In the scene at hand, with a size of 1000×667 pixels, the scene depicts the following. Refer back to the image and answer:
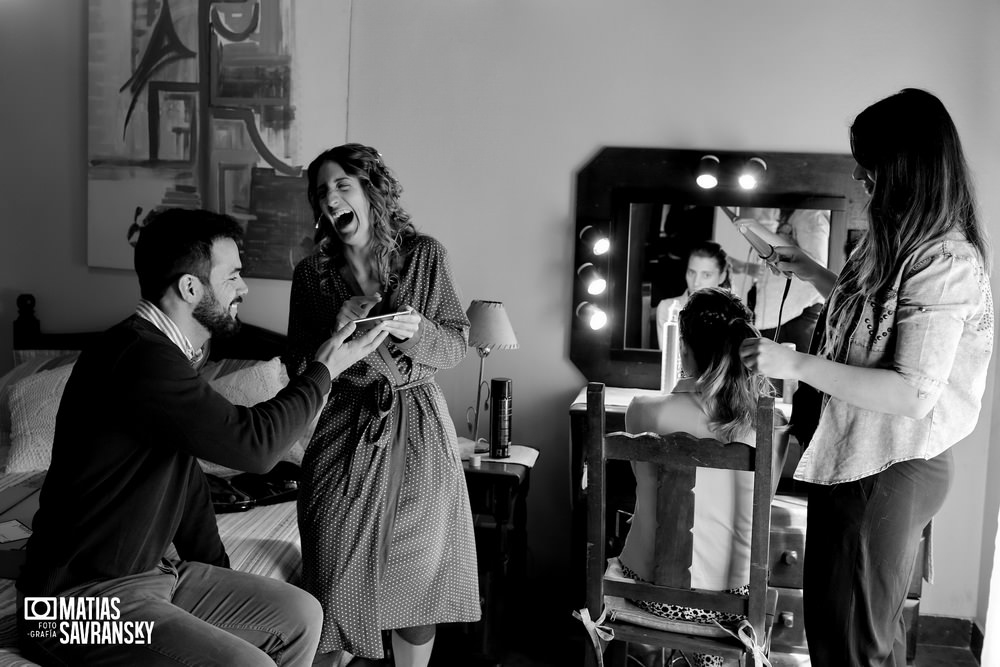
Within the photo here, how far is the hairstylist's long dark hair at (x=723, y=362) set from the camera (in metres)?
1.90

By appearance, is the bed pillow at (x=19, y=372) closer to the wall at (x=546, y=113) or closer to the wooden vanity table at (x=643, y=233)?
the wall at (x=546, y=113)

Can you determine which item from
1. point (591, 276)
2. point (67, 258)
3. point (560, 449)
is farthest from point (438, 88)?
point (67, 258)

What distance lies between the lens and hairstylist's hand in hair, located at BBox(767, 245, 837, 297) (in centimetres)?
207

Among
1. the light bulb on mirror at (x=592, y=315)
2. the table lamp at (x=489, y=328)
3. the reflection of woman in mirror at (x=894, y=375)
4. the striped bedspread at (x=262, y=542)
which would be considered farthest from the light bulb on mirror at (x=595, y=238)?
the reflection of woman in mirror at (x=894, y=375)

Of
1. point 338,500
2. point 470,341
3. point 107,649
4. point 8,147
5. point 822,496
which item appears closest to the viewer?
point 107,649

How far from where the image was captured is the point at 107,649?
1.53m

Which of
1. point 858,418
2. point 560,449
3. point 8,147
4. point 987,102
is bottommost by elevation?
point 560,449

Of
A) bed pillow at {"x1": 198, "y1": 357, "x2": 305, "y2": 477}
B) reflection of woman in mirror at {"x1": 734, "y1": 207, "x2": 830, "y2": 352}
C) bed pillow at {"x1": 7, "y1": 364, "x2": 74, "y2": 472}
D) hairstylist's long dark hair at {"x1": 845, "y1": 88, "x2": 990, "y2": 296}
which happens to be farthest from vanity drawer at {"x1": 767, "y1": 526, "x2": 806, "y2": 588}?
bed pillow at {"x1": 7, "y1": 364, "x2": 74, "y2": 472}

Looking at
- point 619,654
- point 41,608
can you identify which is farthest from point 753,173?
point 41,608

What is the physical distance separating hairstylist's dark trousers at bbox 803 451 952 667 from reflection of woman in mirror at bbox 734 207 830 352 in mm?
1505

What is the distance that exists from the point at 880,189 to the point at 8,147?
11.5ft

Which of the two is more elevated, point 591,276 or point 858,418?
point 591,276

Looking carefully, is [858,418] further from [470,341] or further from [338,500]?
[470,341]

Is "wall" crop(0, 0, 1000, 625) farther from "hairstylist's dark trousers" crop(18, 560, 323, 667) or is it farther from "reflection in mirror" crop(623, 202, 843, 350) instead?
"hairstylist's dark trousers" crop(18, 560, 323, 667)
